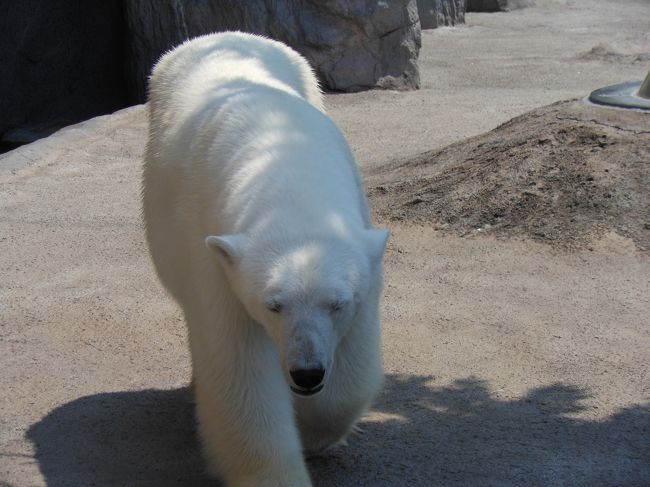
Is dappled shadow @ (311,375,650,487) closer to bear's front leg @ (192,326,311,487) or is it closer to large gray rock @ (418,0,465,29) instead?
bear's front leg @ (192,326,311,487)

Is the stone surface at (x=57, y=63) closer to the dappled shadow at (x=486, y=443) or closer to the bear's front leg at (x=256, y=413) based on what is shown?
the dappled shadow at (x=486, y=443)

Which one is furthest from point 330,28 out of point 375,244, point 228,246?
point 228,246

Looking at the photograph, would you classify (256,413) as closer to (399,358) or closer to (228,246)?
(228,246)

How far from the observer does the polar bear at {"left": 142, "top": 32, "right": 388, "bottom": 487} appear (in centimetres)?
250

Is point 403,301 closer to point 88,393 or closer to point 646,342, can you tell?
point 646,342

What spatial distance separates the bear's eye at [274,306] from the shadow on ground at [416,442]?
0.93 metres

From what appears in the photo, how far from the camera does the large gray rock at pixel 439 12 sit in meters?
13.1

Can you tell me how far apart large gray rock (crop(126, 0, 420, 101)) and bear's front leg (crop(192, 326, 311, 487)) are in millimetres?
7283

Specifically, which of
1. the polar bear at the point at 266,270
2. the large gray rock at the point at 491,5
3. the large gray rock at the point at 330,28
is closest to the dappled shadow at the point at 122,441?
the polar bear at the point at 266,270

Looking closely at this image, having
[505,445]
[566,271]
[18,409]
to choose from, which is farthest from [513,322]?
[18,409]

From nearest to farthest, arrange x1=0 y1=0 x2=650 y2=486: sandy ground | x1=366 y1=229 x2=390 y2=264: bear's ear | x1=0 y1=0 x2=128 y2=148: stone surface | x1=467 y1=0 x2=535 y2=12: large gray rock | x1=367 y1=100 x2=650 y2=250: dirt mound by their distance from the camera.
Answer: x1=366 y1=229 x2=390 y2=264: bear's ear → x1=0 y1=0 x2=650 y2=486: sandy ground → x1=367 y1=100 x2=650 y2=250: dirt mound → x1=0 y1=0 x2=128 y2=148: stone surface → x1=467 y1=0 x2=535 y2=12: large gray rock

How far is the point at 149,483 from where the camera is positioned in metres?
3.20

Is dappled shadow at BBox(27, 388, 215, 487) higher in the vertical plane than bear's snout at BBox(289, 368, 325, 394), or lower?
lower

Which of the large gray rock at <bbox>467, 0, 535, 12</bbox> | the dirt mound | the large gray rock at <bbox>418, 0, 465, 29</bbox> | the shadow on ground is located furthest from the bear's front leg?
the large gray rock at <bbox>467, 0, 535, 12</bbox>
